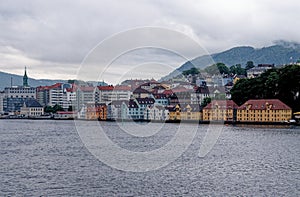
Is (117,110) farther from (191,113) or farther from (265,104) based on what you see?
(265,104)

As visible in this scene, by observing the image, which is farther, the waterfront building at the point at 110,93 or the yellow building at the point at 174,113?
the waterfront building at the point at 110,93

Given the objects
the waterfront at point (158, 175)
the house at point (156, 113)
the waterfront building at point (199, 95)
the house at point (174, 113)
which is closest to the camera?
the waterfront at point (158, 175)

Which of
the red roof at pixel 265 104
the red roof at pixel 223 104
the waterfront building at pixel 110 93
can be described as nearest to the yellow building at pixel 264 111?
the red roof at pixel 265 104

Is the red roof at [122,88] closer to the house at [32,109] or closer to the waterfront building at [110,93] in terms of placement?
the waterfront building at [110,93]

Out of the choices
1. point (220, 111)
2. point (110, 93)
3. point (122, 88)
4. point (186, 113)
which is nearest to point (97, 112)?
point (110, 93)

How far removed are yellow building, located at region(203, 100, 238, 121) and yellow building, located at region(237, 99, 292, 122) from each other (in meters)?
1.42

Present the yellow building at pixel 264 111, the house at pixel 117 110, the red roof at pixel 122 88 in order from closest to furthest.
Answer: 1. the yellow building at pixel 264 111
2. the house at pixel 117 110
3. the red roof at pixel 122 88

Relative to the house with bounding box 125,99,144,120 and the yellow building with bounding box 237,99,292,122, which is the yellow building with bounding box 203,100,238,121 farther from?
the house with bounding box 125,99,144,120

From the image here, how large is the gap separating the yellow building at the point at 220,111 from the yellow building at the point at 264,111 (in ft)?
4.66

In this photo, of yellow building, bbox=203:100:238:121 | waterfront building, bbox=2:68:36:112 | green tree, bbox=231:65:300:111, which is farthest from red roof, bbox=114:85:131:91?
green tree, bbox=231:65:300:111

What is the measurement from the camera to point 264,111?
201ft

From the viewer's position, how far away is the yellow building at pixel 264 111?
198ft

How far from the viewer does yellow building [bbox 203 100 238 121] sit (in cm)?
6494

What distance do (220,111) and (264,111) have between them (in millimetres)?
6852
